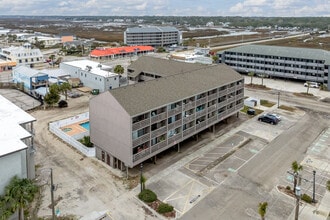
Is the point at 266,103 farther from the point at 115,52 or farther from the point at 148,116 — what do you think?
the point at 115,52

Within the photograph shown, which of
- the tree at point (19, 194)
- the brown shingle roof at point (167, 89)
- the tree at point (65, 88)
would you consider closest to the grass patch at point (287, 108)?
the brown shingle roof at point (167, 89)

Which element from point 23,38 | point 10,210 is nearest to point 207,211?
point 10,210

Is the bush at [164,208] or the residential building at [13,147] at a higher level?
the residential building at [13,147]

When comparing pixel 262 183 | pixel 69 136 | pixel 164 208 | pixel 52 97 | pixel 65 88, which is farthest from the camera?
pixel 65 88

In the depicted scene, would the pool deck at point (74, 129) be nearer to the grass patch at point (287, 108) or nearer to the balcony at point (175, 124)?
the balcony at point (175, 124)

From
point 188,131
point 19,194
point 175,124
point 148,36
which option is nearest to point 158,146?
point 175,124

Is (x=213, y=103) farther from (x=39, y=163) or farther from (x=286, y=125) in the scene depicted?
(x=39, y=163)
